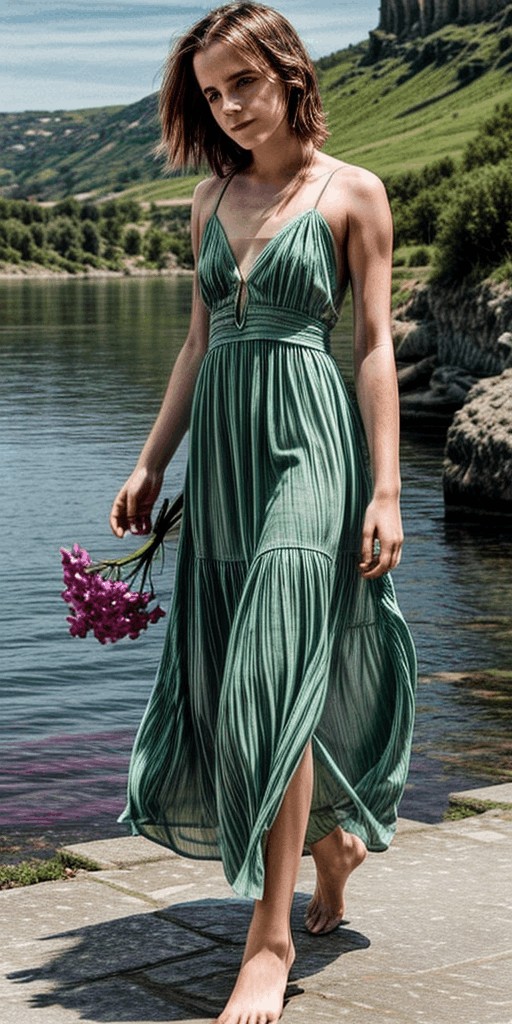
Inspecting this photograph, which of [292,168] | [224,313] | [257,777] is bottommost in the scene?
[257,777]

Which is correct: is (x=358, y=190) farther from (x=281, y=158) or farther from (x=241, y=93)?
(x=241, y=93)

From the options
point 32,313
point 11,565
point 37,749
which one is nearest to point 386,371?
point 37,749

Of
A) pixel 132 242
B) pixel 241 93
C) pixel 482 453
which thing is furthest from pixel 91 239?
pixel 241 93

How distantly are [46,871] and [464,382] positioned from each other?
26287mm

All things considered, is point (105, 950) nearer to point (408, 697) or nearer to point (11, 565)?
point (408, 697)

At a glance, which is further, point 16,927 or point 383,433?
point 16,927

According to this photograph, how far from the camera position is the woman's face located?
4.14 meters

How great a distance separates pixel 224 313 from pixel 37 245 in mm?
180552

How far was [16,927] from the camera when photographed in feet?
15.1

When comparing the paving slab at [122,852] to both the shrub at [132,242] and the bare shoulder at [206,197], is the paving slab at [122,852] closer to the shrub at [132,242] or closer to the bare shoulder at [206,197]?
the bare shoulder at [206,197]

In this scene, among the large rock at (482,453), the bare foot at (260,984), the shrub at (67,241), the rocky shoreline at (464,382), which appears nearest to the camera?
the bare foot at (260,984)

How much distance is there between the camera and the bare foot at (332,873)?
4.40 m

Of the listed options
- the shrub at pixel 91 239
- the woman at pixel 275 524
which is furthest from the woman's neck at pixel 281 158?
the shrub at pixel 91 239

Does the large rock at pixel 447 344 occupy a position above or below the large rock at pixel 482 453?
above
